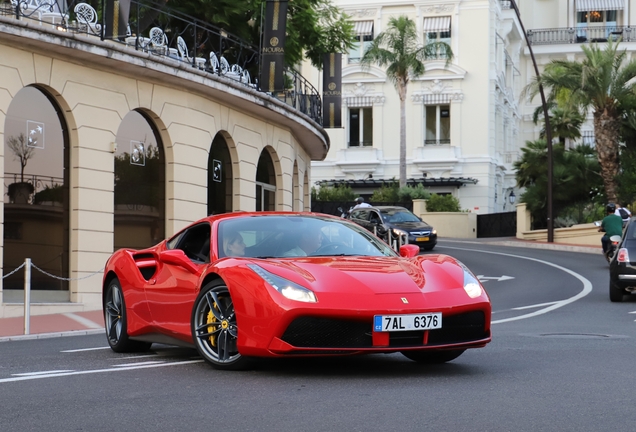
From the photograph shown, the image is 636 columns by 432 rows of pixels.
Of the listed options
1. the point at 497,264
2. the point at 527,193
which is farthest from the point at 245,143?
the point at 527,193

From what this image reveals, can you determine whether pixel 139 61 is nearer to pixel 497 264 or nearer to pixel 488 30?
pixel 497 264

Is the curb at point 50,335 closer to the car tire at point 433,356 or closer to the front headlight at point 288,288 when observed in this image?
the car tire at point 433,356

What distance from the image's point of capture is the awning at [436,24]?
6316cm

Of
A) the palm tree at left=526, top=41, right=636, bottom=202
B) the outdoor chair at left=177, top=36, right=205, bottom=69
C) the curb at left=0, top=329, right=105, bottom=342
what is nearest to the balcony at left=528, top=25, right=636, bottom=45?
the palm tree at left=526, top=41, right=636, bottom=202

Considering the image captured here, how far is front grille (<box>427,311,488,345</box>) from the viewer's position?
24.4 feet

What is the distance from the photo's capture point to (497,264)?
3086cm

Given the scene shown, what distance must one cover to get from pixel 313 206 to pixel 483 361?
1942 inches

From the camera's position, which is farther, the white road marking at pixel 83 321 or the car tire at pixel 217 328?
the white road marking at pixel 83 321

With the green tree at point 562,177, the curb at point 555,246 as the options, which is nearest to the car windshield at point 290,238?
the curb at point 555,246

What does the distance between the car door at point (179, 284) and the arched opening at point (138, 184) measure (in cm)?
1149

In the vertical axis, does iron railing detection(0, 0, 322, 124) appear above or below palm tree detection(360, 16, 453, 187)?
below

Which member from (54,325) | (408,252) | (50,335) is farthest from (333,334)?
(54,325)

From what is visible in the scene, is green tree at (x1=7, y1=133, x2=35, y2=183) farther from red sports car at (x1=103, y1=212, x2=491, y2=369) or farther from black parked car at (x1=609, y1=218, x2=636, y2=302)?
black parked car at (x1=609, y1=218, x2=636, y2=302)

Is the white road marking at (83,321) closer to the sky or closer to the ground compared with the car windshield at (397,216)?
closer to the ground
